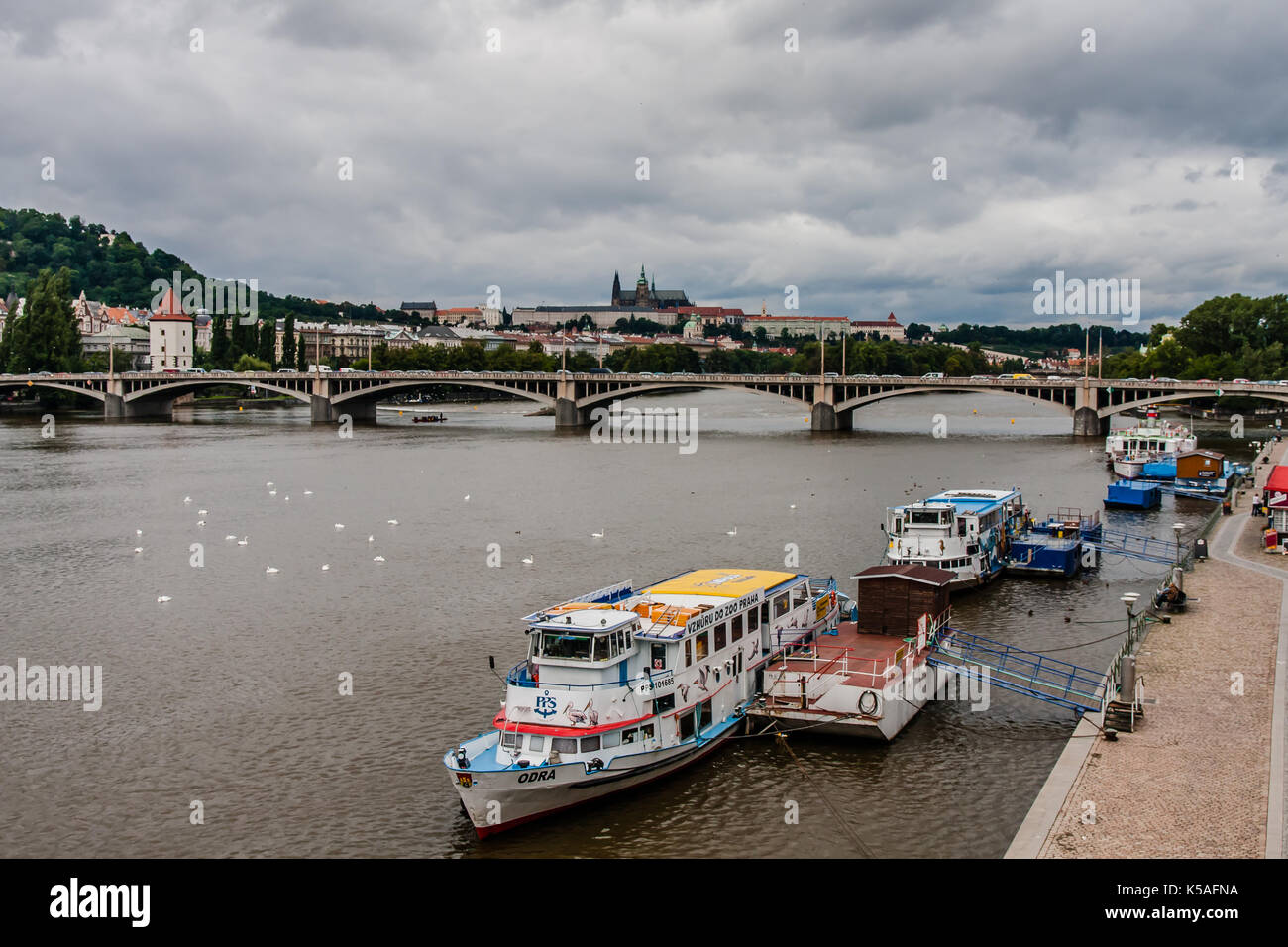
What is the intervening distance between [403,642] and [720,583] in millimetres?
9201

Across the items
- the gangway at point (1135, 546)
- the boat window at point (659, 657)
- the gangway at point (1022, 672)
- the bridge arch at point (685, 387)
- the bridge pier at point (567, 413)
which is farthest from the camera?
the bridge pier at point (567, 413)

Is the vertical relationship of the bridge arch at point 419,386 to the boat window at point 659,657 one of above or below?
above

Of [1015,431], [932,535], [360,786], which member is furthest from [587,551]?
[1015,431]

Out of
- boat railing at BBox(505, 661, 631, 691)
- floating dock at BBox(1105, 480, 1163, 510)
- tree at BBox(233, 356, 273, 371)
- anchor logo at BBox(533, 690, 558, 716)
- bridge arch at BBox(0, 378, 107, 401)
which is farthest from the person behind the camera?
tree at BBox(233, 356, 273, 371)

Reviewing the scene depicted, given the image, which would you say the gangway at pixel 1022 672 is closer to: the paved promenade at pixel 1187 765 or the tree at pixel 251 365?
the paved promenade at pixel 1187 765

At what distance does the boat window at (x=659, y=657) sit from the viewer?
20719mm

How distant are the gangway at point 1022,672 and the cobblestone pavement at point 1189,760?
1219 millimetres

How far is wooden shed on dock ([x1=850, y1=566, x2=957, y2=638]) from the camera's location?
83.0ft

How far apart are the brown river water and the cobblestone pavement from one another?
5.73 ft

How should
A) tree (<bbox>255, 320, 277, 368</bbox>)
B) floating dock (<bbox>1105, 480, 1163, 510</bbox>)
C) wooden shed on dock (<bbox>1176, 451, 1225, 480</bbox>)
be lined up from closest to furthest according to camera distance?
floating dock (<bbox>1105, 480, 1163, 510</bbox>)
wooden shed on dock (<bbox>1176, 451, 1225, 480</bbox>)
tree (<bbox>255, 320, 277, 368</bbox>)

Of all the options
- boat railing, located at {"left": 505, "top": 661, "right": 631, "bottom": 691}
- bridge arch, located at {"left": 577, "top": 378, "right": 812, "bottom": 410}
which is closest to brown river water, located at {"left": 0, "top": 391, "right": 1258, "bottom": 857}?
boat railing, located at {"left": 505, "top": 661, "right": 631, "bottom": 691}

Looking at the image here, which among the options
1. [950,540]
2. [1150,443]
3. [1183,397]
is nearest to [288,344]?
[1183,397]

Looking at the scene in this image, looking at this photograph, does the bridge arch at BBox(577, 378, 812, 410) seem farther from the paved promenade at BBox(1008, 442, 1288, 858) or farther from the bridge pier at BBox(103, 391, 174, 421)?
the paved promenade at BBox(1008, 442, 1288, 858)

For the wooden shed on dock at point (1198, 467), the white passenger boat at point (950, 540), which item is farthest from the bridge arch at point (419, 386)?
the white passenger boat at point (950, 540)
